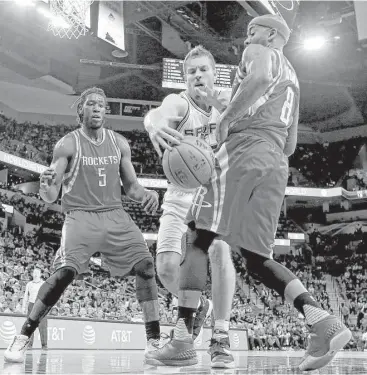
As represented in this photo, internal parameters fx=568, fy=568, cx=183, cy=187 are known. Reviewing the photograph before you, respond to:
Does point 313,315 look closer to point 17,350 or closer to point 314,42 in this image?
point 17,350

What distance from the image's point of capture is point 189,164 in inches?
125

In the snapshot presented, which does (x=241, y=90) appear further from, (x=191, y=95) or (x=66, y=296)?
(x=66, y=296)

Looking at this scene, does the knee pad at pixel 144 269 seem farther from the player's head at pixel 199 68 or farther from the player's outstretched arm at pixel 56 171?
the player's head at pixel 199 68

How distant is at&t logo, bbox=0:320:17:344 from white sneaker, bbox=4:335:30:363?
436 cm

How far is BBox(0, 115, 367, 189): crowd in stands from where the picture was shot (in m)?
23.6

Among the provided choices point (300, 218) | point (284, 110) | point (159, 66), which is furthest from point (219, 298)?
point (300, 218)

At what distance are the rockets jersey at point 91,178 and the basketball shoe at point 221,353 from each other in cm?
138

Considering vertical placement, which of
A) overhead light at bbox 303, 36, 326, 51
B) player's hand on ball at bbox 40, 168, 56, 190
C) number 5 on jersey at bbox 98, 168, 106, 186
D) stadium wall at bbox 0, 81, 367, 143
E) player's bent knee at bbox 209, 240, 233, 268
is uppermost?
stadium wall at bbox 0, 81, 367, 143

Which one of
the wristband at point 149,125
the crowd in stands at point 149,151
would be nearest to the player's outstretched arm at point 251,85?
the wristband at point 149,125

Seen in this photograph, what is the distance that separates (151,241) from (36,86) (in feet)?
28.5


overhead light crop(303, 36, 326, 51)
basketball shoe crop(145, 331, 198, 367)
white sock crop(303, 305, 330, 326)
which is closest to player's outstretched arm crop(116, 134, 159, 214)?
basketball shoe crop(145, 331, 198, 367)

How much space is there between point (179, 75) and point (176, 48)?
2.61 m

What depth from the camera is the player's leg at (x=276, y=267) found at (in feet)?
9.23

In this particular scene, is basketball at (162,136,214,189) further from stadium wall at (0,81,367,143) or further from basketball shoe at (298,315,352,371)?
stadium wall at (0,81,367,143)
